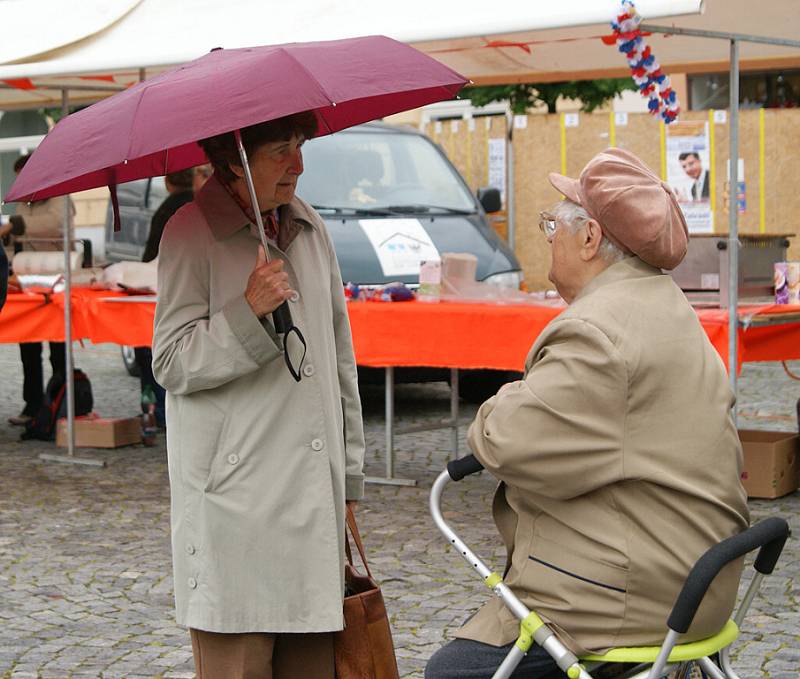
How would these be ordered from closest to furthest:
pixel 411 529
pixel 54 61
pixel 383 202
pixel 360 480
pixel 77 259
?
pixel 360 480, pixel 411 529, pixel 54 61, pixel 77 259, pixel 383 202

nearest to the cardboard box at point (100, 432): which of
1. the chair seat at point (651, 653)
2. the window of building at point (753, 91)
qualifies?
the chair seat at point (651, 653)

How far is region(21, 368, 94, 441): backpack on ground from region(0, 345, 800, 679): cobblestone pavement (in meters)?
0.16

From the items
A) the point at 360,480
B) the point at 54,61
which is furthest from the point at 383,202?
the point at 360,480

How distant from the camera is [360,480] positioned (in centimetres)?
328

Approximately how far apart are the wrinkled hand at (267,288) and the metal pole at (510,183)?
499 inches

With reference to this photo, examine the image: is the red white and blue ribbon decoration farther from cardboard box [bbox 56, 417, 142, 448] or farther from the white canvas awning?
cardboard box [bbox 56, 417, 142, 448]

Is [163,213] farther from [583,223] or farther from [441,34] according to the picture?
[583,223]

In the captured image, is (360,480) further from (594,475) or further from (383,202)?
(383,202)

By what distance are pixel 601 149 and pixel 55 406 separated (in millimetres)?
8524

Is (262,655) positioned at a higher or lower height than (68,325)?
lower

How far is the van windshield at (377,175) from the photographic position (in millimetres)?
9664

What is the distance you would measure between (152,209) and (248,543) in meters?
9.56

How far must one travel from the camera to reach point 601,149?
620 inches

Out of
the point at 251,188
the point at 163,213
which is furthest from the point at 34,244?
the point at 251,188
